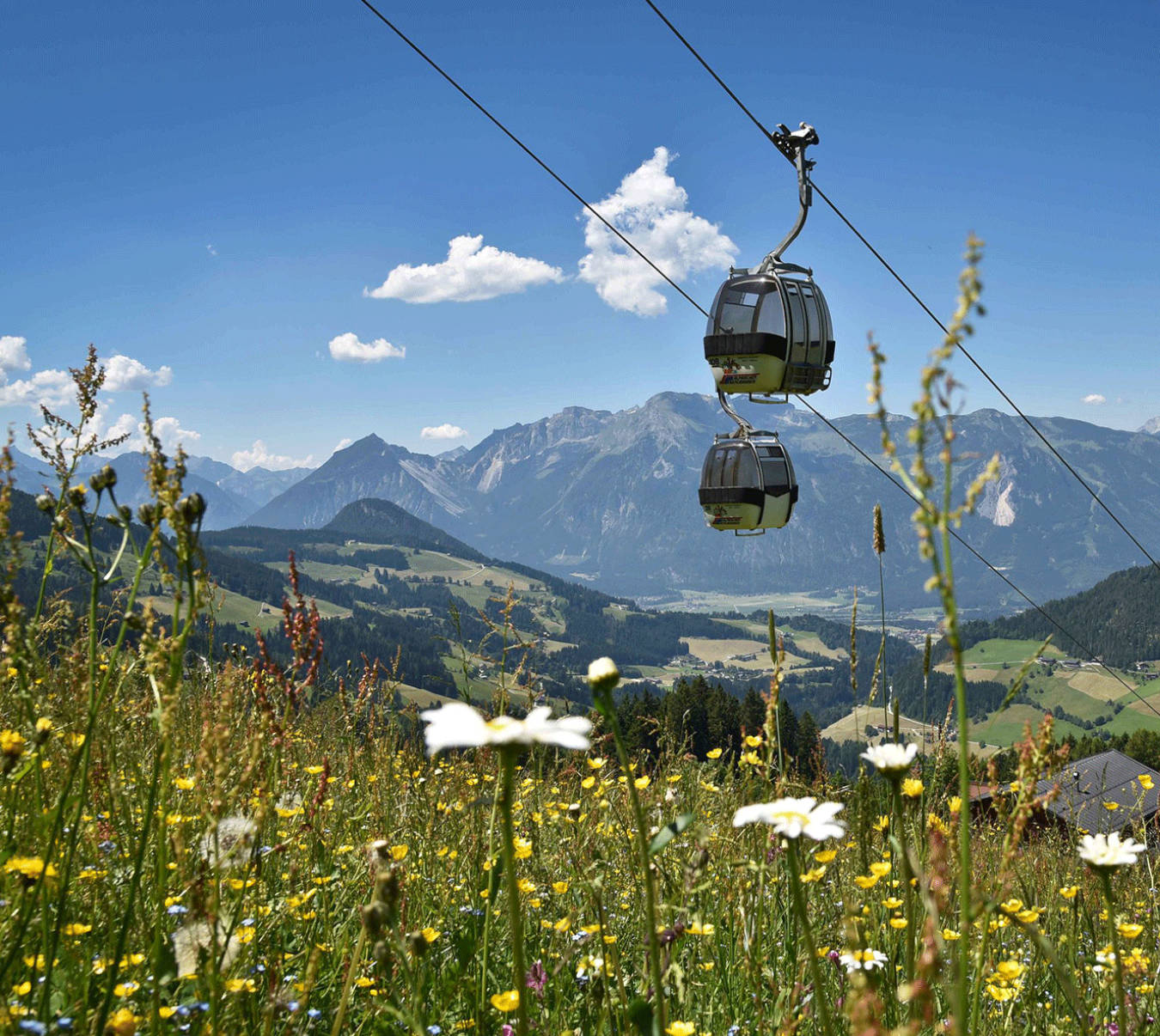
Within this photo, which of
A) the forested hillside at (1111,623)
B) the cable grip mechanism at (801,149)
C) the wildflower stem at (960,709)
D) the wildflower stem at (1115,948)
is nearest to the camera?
the wildflower stem at (960,709)

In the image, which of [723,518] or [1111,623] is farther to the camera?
[1111,623]

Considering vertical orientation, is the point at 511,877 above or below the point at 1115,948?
above

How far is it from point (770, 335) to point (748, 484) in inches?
56.1

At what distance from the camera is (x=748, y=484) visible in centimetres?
825

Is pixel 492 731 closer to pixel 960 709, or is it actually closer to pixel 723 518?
pixel 960 709

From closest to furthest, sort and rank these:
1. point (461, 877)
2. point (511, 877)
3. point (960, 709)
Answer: point (960, 709), point (511, 877), point (461, 877)

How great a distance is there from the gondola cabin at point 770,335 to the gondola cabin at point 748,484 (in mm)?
572

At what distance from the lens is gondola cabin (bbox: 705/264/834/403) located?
7.80 meters

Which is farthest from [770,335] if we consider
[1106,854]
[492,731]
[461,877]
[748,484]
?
[492,731]

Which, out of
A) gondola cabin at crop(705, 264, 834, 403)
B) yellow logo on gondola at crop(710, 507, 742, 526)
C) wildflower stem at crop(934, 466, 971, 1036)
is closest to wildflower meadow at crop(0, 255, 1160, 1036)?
wildflower stem at crop(934, 466, 971, 1036)

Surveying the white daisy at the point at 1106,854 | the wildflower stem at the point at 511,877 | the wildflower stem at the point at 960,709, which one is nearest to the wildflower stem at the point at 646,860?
the wildflower stem at the point at 511,877

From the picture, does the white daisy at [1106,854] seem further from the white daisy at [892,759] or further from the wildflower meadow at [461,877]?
the white daisy at [892,759]

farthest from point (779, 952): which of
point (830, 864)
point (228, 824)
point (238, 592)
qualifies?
point (238, 592)

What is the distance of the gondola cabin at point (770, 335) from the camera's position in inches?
307
